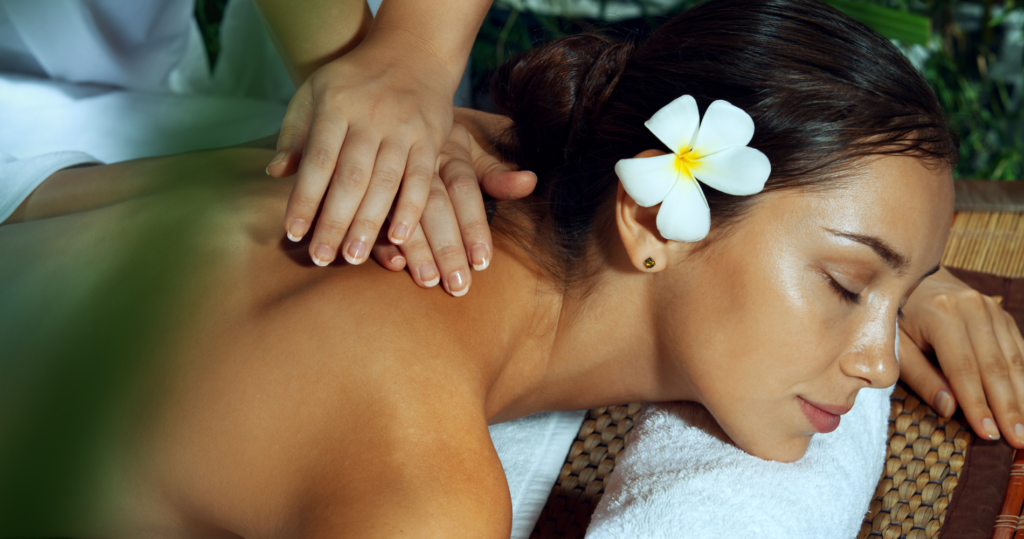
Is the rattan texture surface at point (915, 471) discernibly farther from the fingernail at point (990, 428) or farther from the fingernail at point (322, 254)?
the fingernail at point (322, 254)

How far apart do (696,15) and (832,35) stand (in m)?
0.16

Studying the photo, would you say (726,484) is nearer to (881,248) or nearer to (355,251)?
(881,248)

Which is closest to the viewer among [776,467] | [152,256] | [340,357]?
[152,256]

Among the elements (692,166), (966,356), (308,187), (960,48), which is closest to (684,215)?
(692,166)

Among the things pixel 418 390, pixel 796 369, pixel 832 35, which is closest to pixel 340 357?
pixel 418 390

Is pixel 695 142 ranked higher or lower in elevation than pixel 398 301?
higher

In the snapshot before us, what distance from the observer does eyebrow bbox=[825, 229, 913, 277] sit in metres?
0.74

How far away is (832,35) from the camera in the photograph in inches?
31.4

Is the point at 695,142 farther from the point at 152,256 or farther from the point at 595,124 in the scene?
the point at 152,256

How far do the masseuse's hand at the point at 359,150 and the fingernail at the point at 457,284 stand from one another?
9 centimetres

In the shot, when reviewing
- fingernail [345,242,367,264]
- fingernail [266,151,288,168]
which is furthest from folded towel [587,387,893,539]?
fingernail [266,151,288,168]

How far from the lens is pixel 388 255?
2.43ft

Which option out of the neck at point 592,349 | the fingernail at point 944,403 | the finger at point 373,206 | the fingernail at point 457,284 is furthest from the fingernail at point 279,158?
the fingernail at point 944,403

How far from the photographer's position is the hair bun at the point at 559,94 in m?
0.87
